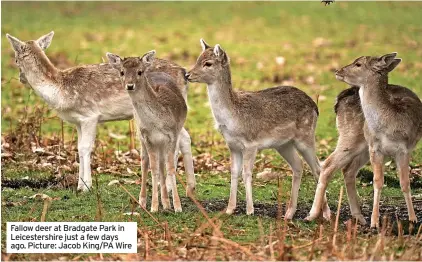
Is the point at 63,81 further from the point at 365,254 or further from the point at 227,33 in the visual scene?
the point at 227,33

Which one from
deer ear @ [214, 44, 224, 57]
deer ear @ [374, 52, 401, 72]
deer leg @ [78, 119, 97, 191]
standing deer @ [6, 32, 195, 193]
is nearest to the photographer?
deer ear @ [374, 52, 401, 72]

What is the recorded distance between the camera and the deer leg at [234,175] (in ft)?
37.8

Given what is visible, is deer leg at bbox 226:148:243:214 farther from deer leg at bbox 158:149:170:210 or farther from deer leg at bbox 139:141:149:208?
deer leg at bbox 139:141:149:208

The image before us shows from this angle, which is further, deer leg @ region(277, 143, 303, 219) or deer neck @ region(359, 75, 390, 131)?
deer leg @ region(277, 143, 303, 219)

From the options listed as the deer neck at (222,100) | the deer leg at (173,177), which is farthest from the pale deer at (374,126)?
the deer leg at (173,177)

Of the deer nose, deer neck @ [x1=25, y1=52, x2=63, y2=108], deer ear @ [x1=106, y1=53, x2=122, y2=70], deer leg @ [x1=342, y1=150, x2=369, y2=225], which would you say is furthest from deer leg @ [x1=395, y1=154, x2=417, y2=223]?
deer neck @ [x1=25, y1=52, x2=63, y2=108]

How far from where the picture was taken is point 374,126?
1098 centimetres

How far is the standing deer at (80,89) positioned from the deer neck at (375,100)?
3088 millimetres

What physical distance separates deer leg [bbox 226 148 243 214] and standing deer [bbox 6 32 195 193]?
5.83 feet

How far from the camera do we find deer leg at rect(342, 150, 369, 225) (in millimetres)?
11484

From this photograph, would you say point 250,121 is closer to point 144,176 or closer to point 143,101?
point 143,101

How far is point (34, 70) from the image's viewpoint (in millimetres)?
13805

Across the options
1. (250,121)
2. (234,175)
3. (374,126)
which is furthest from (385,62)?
(234,175)

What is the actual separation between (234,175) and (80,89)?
3092mm
